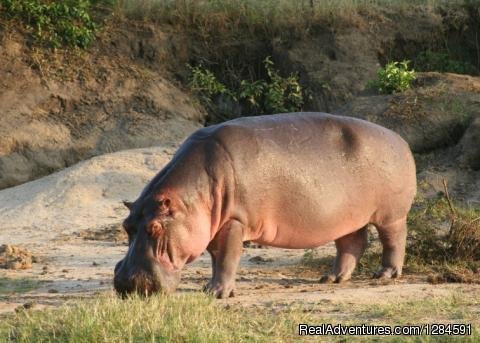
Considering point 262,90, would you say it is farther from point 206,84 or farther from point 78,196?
point 78,196

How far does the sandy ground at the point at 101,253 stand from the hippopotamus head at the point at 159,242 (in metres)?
0.48

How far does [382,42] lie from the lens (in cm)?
1623

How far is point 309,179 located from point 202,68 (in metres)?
8.75

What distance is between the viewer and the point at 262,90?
15.6 meters

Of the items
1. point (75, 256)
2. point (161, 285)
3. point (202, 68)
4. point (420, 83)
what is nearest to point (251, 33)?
point (202, 68)

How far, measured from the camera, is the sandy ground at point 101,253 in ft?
23.7

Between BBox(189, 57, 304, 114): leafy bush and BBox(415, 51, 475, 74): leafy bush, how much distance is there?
6.99 feet

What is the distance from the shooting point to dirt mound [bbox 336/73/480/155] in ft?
42.1

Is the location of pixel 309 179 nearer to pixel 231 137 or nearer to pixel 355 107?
pixel 231 137

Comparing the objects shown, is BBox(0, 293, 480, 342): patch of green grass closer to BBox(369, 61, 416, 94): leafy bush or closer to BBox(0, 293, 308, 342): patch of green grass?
BBox(0, 293, 308, 342): patch of green grass

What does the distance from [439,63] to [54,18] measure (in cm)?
625

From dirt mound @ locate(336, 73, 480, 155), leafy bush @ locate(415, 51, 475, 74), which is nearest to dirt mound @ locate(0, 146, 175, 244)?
dirt mound @ locate(336, 73, 480, 155)

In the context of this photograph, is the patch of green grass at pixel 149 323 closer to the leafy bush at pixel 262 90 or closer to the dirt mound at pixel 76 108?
the dirt mound at pixel 76 108

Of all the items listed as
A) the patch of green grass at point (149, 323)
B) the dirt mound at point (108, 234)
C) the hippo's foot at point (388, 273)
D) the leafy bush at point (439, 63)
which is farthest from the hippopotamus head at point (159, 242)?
the leafy bush at point (439, 63)
